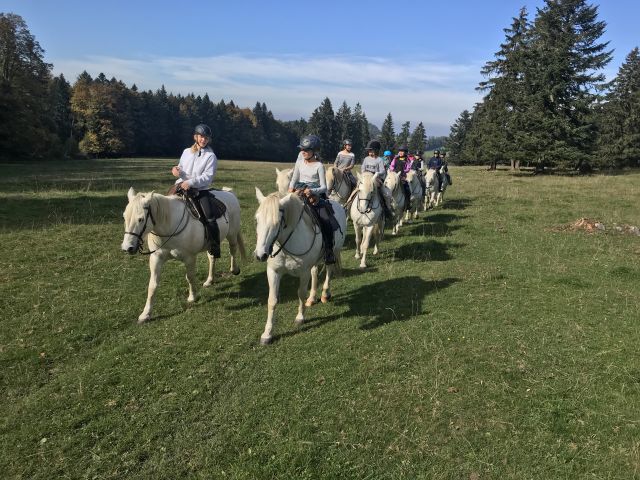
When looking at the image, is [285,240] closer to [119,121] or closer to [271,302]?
[271,302]

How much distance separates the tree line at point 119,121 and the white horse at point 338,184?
44743 mm

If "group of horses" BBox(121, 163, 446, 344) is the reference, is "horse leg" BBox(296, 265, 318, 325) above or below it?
below

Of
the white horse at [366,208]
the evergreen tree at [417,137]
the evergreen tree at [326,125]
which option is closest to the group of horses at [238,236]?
the white horse at [366,208]

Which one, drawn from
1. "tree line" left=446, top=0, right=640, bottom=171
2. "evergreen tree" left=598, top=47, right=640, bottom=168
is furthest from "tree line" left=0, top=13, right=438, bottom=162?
"evergreen tree" left=598, top=47, right=640, bottom=168

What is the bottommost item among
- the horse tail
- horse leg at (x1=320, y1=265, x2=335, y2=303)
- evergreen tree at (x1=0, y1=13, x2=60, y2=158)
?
horse leg at (x1=320, y1=265, x2=335, y2=303)

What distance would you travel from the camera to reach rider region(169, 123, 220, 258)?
8.97m

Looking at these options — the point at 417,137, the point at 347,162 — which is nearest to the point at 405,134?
the point at 417,137

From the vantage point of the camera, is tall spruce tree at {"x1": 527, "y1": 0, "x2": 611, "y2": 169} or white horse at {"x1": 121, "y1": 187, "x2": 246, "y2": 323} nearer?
white horse at {"x1": 121, "y1": 187, "x2": 246, "y2": 323}

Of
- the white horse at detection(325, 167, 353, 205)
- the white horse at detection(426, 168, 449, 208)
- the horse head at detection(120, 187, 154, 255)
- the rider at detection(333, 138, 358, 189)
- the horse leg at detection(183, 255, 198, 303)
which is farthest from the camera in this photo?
the white horse at detection(426, 168, 449, 208)

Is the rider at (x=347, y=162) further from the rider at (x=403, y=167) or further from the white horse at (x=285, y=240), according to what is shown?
the white horse at (x=285, y=240)

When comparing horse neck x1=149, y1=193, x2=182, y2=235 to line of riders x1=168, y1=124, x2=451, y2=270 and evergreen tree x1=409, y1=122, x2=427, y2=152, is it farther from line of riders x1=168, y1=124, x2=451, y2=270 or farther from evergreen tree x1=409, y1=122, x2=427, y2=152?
evergreen tree x1=409, y1=122, x2=427, y2=152

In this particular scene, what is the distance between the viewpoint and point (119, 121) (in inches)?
3022

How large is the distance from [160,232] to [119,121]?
8038cm

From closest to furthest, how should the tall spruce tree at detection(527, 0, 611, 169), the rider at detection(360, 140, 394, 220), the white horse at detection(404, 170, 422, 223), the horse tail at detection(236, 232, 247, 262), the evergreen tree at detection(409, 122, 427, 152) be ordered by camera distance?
the horse tail at detection(236, 232, 247, 262), the rider at detection(360, 140, 394, 220), the white horse at detection(404, 170, 422, 223), the tall spruce tree at detection(527, 0, 611, 169), the evergreen tree at detection(409, 122, 427, 152)
